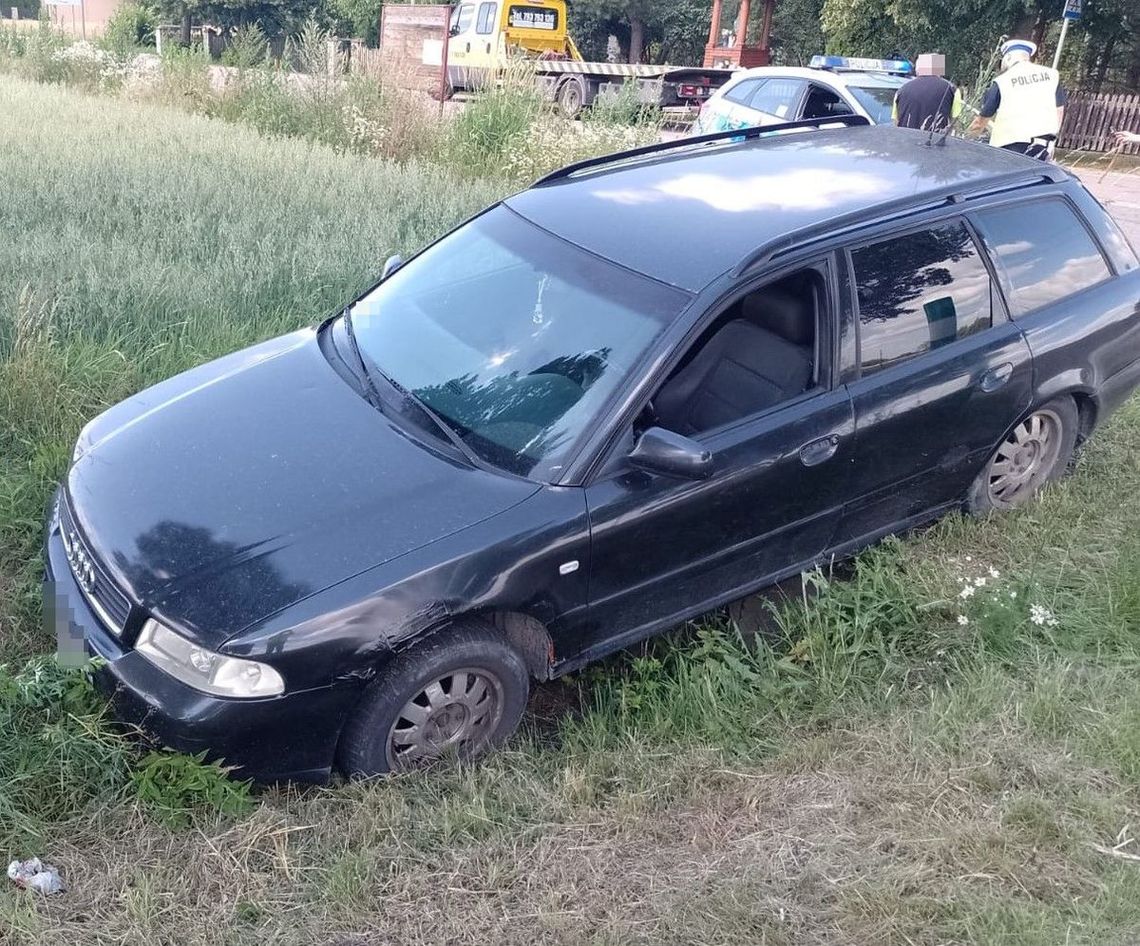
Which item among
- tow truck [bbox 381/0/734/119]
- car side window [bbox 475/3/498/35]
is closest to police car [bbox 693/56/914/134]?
tow truck [bbox 381/0/734/119]

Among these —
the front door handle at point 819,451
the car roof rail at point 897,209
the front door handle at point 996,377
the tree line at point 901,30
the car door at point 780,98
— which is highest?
the tree line at point 901,30

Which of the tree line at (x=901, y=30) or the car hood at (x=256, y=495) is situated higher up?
the tree line at (x=901, y=30)

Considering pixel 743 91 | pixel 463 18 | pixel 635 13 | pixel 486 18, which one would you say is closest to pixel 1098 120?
pixel 486 18

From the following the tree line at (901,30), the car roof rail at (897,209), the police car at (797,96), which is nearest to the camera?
the car roof rail at (897,209)

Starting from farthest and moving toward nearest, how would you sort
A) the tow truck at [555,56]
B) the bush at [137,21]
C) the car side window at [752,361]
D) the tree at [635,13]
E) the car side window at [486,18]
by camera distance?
the bush at [137,21], the tree at [635,13], the car side window at [486,18], the tow truck at [555,56], the car side window at [752,361]

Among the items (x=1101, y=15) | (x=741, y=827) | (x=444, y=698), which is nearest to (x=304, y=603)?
(x=444, y=698)

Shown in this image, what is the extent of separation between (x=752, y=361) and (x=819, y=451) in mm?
455

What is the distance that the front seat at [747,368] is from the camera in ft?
12.1

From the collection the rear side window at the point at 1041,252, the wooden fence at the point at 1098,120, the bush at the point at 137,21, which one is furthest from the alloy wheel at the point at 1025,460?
the bush at the point at 137,21

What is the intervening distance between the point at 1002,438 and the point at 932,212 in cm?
102

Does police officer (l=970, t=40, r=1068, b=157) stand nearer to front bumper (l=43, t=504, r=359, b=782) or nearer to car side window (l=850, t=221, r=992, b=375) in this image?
car side window (l=850, t=221, r=992, b=375)

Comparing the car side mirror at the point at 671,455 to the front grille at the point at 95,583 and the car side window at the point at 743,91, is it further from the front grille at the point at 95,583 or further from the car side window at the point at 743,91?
the car side window at the point at 743,91

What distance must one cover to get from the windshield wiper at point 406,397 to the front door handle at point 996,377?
2130 millimetres

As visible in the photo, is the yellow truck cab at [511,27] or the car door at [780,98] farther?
the yellow truck cab at [511,27]
